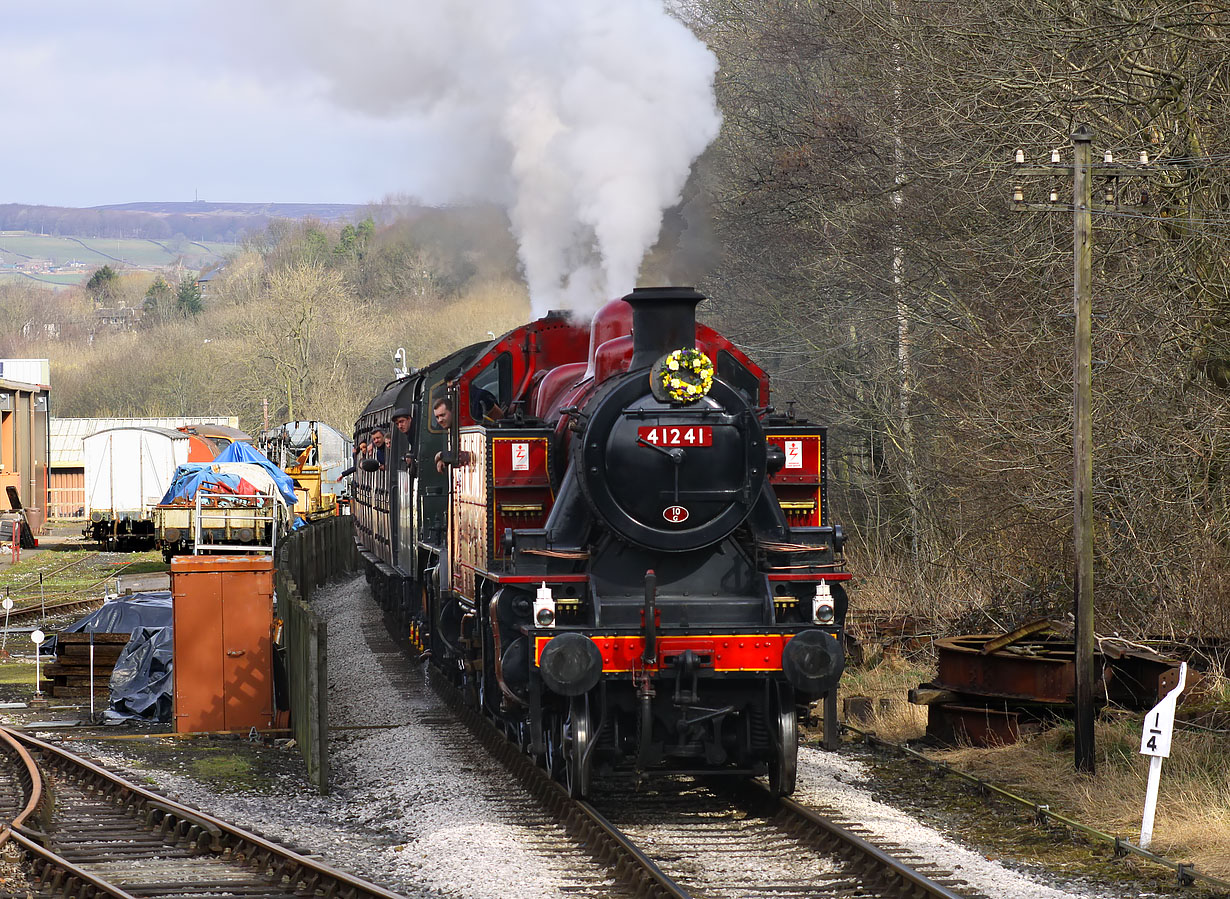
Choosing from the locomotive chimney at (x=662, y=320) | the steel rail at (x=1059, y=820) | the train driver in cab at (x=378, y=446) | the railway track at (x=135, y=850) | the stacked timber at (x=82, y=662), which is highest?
the locomotive chimney at (x=662, y=320)

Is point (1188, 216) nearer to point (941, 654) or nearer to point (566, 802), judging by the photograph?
point (941, 654)

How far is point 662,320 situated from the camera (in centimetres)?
984

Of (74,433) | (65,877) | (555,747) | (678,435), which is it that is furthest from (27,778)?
(74,433)

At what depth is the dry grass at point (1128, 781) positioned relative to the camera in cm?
867

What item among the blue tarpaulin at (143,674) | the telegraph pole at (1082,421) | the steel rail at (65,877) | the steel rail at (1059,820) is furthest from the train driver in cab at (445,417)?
the telegraph pole at (1082,421)

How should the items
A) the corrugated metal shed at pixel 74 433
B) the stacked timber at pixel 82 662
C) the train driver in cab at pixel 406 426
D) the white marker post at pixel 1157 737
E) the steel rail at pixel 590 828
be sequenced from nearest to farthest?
the steel rail at pixel 590 828 < the white marker post at pixel 1157 737 < the stacked timber at pixel 82 662 < the train driver in cab at pixel 406 426 < the corrugated metal shed at pixel 74 433

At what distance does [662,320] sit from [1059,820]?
4121mm

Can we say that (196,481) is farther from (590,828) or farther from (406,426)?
(590,828)

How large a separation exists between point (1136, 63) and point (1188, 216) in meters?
1.73

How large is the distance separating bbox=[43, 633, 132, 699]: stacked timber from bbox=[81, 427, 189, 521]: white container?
2590cm

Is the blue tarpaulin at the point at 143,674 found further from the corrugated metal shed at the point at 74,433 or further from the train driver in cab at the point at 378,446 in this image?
the corrugated metal shed at the point at 74,433

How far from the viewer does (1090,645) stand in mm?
10812

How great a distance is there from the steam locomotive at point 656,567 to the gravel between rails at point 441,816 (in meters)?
0.60

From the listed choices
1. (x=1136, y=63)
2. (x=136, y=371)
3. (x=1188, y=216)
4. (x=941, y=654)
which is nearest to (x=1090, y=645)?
(x=941, y=654)
